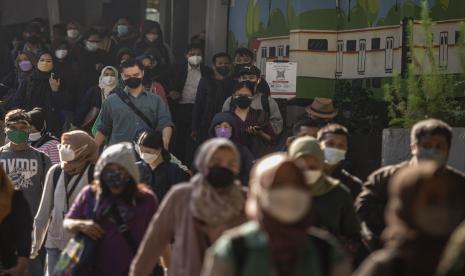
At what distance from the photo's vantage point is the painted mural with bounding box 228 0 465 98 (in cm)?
1603

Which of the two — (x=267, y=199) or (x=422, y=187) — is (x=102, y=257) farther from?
(x=422, y=187)

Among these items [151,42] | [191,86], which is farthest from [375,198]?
[151,42]

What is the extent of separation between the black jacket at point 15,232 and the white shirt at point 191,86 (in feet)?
27.1

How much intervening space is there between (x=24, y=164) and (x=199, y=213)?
15.8 feet

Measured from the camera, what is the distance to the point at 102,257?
8586 mm

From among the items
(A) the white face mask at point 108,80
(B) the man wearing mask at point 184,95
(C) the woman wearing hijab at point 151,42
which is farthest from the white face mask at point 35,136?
(C) the woman wearing hijab at point 151,42

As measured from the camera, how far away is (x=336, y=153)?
32.6 feet

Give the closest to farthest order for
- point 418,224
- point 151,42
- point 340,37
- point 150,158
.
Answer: point 418,224 < point 150,158 < point 340,37 < point 151,42

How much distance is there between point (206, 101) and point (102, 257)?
24.9 ft

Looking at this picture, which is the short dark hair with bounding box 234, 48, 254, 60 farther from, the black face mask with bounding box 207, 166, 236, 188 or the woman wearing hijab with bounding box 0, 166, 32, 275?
the black face mask with bounding box 207, 166, 236, 188

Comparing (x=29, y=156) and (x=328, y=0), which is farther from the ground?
(x=328, y=0)

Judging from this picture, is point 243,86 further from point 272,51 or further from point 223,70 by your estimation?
point 272,51

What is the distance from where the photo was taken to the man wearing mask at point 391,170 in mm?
8719

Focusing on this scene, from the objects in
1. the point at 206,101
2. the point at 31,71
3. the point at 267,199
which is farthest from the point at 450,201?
the point at 31,71
